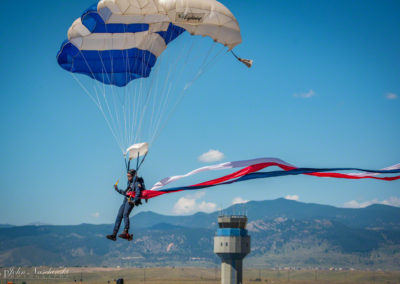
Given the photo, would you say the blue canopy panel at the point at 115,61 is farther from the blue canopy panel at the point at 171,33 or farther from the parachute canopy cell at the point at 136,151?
the parachute canopy cell at the point at 136,151

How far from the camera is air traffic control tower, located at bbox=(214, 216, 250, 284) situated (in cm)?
8025

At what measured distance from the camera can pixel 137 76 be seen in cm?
3806

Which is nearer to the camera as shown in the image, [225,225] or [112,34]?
[112,34]

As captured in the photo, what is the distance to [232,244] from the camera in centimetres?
8006

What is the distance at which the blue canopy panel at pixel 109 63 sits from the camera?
36469 millimetres

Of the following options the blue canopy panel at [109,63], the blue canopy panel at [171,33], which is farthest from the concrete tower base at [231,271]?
the blue canopy panel at [171,33]

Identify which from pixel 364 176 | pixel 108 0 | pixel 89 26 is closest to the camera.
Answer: pixel 364 176

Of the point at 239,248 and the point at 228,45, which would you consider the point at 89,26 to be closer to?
the point at 228,45

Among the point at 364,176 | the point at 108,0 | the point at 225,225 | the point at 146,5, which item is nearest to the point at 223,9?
the point at 146,5

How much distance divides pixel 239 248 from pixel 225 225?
3752 millimetres

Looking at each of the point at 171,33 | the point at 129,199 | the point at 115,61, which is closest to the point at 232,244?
the point at 115,61

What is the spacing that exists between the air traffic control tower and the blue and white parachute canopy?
46.4m

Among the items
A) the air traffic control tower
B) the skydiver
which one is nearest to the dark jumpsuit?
the skydiver

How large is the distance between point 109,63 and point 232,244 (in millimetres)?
47855
